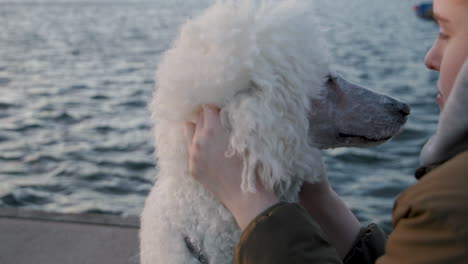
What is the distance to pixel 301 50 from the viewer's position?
1.40m

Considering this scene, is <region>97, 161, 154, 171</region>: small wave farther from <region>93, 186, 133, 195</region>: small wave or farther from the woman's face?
the woman's face

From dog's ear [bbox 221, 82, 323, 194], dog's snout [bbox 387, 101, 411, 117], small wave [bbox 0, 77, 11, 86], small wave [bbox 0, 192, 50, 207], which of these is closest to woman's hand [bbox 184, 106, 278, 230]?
dog's ear [bbox 221, 82, 323, 194]

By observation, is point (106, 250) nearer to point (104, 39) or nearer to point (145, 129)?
point (145, 129)

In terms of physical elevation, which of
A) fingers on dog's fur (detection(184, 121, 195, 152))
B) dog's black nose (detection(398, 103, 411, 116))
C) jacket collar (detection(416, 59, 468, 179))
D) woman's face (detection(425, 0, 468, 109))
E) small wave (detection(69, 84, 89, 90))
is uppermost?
woman's face (detection(425, 0, 468, 109))

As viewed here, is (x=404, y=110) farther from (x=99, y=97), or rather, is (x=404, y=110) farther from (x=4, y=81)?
(x=4, y=81)

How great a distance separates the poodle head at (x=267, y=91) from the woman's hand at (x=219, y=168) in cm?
2

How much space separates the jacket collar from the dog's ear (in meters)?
0.35

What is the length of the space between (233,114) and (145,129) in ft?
17.2

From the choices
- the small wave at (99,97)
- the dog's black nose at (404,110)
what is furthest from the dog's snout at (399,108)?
the small wave at (99,97)

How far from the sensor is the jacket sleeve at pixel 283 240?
44.2 inches

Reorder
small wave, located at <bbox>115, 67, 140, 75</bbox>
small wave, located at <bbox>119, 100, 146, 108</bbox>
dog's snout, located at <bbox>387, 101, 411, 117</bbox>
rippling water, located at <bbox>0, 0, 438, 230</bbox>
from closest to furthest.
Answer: dog's snout, located at <bbox>387, 101, 411, 117</bbox> < rippling water, located at <bbox>0, 0, 438, 230</bbox> < small wave, located at <bbox>119, 100, 146, 108</bbox> < small wave, located at <bbox>115, 67, 140, 75</bbox>

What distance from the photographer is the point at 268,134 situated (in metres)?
1.30

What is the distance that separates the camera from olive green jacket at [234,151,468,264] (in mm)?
870

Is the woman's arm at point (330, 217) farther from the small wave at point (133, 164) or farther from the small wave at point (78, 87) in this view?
the small wave at point (78, 87)
